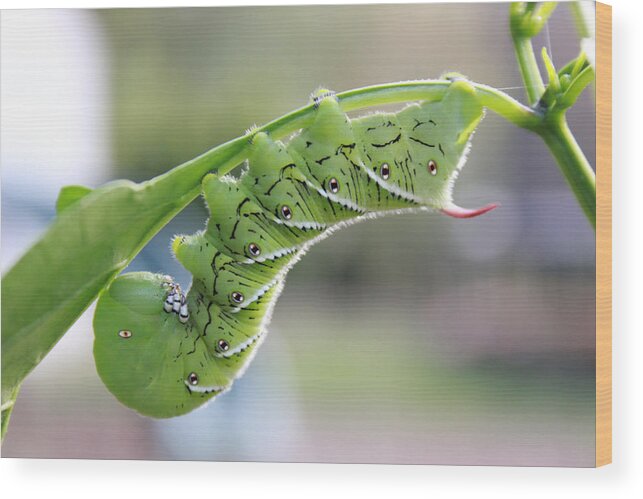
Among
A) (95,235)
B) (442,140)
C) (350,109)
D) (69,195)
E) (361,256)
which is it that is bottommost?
(361,256)

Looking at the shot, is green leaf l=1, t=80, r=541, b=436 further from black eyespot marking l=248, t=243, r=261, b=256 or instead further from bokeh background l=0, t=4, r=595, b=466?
black eyespot marking l=248, t=243, r=261, b=256

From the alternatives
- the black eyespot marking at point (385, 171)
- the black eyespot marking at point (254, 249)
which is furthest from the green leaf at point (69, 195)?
the black eyespot marking at point (385, 171)

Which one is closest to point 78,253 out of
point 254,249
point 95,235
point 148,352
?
point 95,235

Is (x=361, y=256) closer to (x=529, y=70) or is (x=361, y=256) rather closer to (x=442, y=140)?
(x=442, y=140)

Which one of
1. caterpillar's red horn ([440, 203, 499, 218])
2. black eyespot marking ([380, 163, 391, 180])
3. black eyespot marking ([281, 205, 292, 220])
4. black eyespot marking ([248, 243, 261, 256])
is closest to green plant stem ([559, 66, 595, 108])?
caterpillar's red horn ([440, 203, 499, 218])

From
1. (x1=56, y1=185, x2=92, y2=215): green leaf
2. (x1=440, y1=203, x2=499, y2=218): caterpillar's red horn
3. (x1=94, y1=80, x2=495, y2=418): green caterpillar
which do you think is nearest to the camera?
(x1=94, y1=80, x2=495, y2=418): green caterpillar

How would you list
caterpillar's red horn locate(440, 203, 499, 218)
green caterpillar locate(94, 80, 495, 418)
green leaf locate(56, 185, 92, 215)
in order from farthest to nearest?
green leaf locate(56, 185, 92, 215) < caterpillar's red horn locate(440, 203, 499, 218) < green caterpillar locate(94, 80, 495, 418)

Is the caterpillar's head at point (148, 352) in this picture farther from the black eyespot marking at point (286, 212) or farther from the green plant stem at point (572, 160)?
the green plant stem at point (572, 160)
